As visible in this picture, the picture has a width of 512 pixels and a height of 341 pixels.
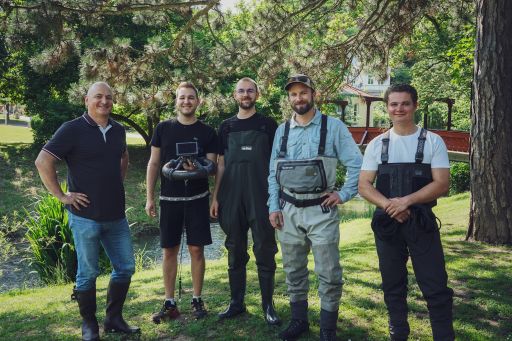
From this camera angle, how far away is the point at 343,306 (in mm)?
4906

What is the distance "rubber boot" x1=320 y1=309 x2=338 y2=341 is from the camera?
391 cm

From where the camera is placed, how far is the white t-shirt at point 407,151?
3561 mm

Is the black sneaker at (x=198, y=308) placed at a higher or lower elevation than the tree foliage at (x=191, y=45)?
lower

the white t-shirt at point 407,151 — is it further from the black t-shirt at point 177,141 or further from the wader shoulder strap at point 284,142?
the black t-shirt at point 177,141

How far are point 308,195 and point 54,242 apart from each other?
5.49 meters

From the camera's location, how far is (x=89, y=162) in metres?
4.12

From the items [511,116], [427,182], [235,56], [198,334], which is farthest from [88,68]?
[511,116]

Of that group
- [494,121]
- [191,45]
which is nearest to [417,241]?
[494,121]

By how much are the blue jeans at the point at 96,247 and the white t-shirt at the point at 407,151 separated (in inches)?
81.9

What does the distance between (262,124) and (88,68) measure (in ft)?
11.7

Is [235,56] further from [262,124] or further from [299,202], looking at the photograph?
[299,202]

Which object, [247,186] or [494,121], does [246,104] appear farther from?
[494,121]

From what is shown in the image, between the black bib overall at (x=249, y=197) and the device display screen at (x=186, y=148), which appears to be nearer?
the black bib overall at (x=249, y=197)

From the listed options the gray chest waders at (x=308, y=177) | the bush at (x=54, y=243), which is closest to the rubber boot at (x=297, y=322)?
the gray chest waders at (x=308, y=177)
